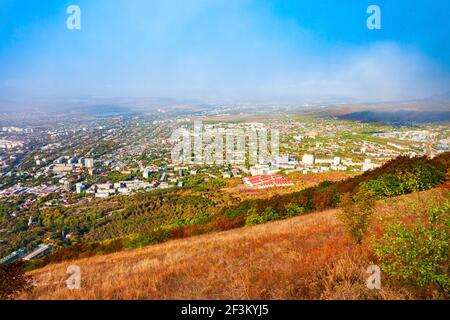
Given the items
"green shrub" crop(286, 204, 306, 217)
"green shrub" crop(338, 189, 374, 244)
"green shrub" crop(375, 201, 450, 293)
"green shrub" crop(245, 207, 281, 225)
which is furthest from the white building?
"green shrub" crop(375, 201, 450, 293)

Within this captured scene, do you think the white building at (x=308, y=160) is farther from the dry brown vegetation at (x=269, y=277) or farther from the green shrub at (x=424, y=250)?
the green shrub at (x=424, y=250)

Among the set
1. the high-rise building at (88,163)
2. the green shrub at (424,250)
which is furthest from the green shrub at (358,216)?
the high-rise building at (88,163)

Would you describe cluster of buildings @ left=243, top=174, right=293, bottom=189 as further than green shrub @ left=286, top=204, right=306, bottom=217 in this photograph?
Yes

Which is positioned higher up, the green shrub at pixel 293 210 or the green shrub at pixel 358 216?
the green shrub at pixel 358 216

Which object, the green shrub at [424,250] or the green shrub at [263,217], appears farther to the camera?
the green shrub at [263,217]

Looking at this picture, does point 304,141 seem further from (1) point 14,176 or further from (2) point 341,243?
(2) point 341,243

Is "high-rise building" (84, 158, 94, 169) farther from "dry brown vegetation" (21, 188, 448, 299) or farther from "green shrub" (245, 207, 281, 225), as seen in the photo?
"dry brown vegetation" (21, 188, 448, 299)

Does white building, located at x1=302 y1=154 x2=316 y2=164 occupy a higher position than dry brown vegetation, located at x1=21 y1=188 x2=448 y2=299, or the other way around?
dry brown vegetation, located at x1=21 y1=188 x2=448 y2=299

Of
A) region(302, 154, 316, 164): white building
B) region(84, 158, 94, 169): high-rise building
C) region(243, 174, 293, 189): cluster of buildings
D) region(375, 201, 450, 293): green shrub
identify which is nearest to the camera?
region(375, 201, 450, 293): green shrub

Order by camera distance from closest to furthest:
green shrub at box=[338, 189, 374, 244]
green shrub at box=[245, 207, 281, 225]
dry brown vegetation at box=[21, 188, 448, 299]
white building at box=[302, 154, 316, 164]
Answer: dry brown vegetation at box=[21, 188, 448, 299] < green shrub at box=[338, 189, 374, 244] < green shrub at box=[245, 207, 281, 225] < white building at box=[302, 154, 316, 164]

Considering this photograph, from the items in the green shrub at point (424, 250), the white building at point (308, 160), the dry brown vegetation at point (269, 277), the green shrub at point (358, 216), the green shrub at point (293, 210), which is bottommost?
the white building at point (308, 160)

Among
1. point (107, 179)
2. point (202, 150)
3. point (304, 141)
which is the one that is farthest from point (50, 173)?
point (304, 141)
